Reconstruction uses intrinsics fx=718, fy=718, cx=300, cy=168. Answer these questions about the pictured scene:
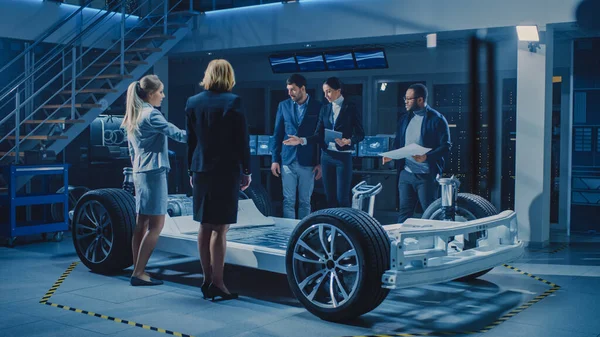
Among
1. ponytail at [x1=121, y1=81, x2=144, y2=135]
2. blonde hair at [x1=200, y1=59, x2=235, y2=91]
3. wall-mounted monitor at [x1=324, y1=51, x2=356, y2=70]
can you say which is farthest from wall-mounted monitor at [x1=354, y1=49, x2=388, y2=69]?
blonde hair at [x1=200, y1=59, x2=235, y2=91]

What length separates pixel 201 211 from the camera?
5.24 metres

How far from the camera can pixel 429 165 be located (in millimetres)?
7570

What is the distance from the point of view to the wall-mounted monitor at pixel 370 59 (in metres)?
11.5

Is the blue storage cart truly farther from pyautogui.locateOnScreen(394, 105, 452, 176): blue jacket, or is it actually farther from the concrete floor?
pyautogui.locateOnScreen(394, 105, 452, 176): blue jacket

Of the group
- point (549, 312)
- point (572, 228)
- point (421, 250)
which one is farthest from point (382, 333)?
point (572, 228)

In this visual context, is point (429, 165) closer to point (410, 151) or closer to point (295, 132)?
point (410, 151)

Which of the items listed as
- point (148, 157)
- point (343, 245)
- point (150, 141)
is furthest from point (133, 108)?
point (343, 245)

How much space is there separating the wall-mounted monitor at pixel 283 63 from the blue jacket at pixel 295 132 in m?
4.47

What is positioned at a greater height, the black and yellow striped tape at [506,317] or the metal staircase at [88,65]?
the metal staircase at [88,65]

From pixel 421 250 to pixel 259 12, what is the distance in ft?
21.3

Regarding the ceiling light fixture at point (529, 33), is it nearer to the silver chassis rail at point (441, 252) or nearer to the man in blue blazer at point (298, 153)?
the man in blue blazer at point (298, 153)

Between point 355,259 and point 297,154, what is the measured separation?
3.25 meters

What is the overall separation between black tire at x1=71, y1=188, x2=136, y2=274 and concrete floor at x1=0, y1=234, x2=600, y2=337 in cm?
14

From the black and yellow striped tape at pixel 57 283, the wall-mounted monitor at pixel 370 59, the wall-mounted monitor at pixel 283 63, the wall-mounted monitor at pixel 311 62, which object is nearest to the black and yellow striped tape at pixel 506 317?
the black and yellow striped tape at pixel 57 283
